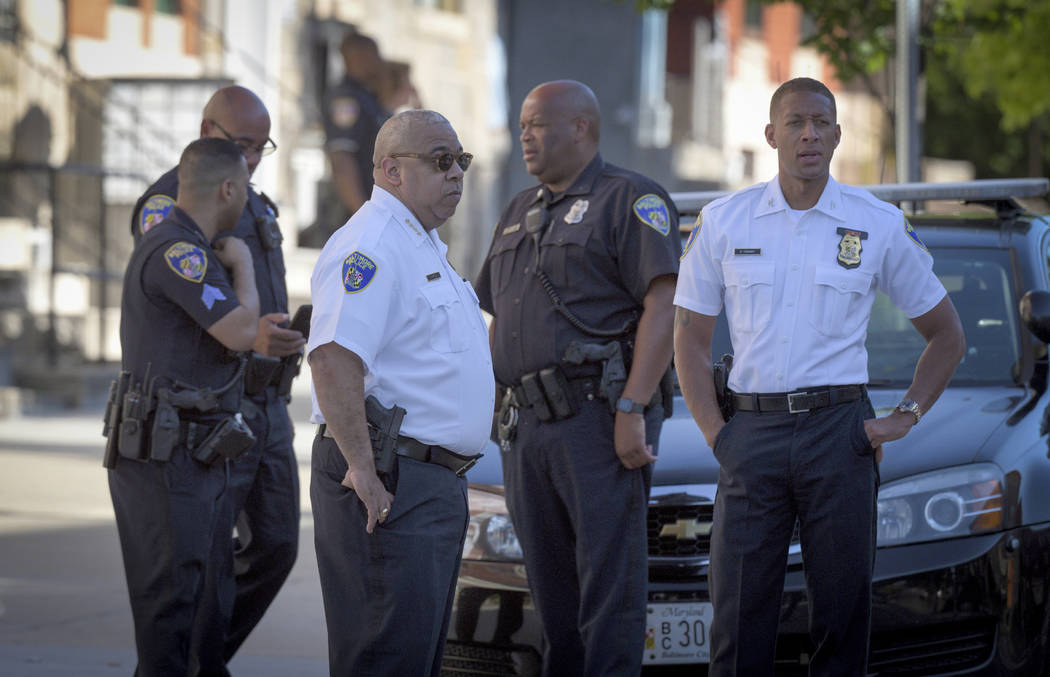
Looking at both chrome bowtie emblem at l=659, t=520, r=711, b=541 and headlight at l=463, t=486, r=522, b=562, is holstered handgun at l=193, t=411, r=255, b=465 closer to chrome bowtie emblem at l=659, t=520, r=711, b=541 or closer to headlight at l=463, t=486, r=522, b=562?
headlight at l=463, t=486, r=522, b=562

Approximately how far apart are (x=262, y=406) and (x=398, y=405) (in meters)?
1.65

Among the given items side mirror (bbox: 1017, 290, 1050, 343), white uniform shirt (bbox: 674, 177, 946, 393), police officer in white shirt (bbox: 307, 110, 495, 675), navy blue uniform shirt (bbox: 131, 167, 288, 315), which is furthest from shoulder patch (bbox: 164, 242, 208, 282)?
side mirror (bbox: 1017, 290, 1050, 343)

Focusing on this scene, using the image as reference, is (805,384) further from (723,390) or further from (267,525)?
(267,525)

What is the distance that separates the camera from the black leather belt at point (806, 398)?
430 centimetres

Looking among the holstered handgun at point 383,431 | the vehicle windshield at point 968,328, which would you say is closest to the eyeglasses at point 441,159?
the holstered handgun at point 383,431

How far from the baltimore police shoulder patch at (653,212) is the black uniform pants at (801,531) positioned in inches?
29.1

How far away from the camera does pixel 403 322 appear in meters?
3.87

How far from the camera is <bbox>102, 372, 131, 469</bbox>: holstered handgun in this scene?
480 cm

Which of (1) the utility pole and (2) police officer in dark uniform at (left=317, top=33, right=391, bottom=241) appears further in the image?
(1) the utility pole

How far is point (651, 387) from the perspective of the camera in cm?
479

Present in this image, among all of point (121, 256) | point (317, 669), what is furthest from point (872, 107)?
point (317, 669)

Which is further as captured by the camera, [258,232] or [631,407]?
[258,232]

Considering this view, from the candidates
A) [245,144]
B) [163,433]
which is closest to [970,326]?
[245,144]

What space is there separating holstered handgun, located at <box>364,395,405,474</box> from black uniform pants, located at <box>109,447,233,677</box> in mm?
1143
